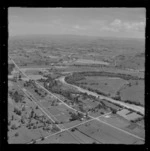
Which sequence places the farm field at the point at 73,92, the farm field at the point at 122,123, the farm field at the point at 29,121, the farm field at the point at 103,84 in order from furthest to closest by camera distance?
the farm field at the point at 103,84, the farm field at the point at 122,123, the farm field at the point at 29,121, the farm field at the point at 73,92

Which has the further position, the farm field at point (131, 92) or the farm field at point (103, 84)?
the farm field at point (103, 84)

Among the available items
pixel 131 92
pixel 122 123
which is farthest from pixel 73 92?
pixel 122 123

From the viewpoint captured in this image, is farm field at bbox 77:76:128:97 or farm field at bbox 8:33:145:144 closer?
farm field at bbox 8:33:145:144

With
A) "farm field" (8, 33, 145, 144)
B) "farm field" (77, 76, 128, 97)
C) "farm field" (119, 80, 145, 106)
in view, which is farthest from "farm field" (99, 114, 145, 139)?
"farm field" (77, 76, 128, 97)

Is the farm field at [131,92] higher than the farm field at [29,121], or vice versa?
the farm field at [131,92]

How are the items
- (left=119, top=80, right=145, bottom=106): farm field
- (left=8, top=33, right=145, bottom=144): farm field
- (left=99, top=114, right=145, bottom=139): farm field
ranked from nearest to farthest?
(left=8, top=33, right=145, bottom=144): farm field
(left=99, top=114, right=145, bottom=139): farm field
(left=119, top=80, right=145, bottom=106): farm field

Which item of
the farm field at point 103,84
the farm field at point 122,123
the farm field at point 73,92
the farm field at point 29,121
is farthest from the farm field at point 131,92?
the farm field at point 29,121

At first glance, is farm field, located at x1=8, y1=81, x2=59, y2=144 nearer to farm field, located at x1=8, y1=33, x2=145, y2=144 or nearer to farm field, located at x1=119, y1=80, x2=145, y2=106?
farm field, located at x1=8, y1=33, x2=145, y2=144

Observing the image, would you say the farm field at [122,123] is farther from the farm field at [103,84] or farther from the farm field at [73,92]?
the farm field at [103,84]
